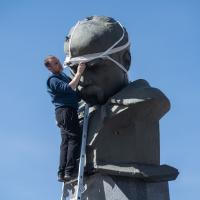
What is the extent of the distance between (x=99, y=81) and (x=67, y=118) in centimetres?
70

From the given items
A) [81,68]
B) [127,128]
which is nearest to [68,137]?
[127,128]

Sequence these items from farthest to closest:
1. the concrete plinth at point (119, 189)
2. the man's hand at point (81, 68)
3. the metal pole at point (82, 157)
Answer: the man's hand at point (81, 68), the concrete plinth at point (119, 189), the metal pole at point (82, 157)

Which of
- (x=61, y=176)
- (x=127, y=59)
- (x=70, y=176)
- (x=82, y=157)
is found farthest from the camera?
(x=127, y=59)

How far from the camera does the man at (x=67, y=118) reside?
8.20m

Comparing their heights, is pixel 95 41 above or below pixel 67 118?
above

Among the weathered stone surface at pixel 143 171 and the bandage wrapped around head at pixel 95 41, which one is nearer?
the weathered stone surface at pixel 143 171

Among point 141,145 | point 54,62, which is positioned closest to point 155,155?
point 141,145

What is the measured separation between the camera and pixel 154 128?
28.1 ft

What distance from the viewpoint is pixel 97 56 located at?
846cm

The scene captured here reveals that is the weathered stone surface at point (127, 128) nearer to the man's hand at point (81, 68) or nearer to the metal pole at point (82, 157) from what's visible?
the metal pole at point (82, 157)

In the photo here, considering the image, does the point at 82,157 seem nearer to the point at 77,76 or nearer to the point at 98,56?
the point at 77,76

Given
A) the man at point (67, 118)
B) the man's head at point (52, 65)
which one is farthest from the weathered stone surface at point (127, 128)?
the man's head at point (52, 65)

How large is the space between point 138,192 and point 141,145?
63 centimetres

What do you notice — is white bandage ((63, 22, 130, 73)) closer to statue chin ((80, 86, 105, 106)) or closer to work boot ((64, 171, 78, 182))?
statue chin ((80, 86, 105, 106))
